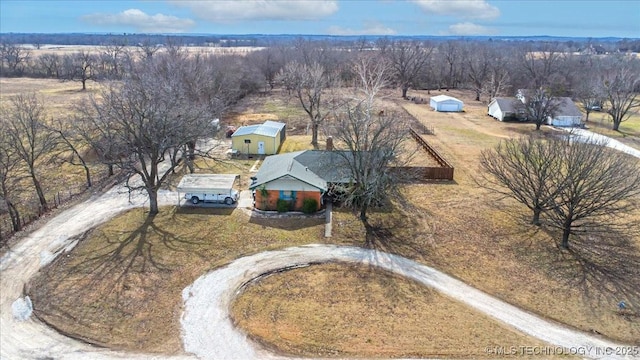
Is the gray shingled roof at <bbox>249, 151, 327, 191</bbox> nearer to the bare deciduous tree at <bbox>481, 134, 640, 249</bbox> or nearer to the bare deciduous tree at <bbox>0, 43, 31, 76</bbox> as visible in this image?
the bare deciduous tree at <bbox>481, 134, 640, 249</bbox>

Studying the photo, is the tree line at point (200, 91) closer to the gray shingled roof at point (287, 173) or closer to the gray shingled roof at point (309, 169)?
the gray shingled roof at point (309, 169)

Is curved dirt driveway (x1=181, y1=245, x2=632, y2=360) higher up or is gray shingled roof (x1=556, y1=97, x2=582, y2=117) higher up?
gray shingled roof (x1=556, y1=97, x2=582, y2=117)

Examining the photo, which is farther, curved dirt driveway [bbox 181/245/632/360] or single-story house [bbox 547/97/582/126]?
single-story house [bbox 547/97/582/126]

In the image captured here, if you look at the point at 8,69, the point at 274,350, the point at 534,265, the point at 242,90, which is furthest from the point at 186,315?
the point at 8,69

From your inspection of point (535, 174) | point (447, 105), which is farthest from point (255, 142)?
point (447, 105)

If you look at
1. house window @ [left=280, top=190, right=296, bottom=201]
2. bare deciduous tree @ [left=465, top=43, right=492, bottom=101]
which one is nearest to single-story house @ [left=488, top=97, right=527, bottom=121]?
bare deciduous tree @ [left=465, top=43, right=492, bottom=101]

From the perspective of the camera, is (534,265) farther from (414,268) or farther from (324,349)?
(324,349)
